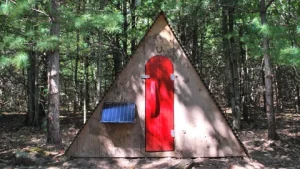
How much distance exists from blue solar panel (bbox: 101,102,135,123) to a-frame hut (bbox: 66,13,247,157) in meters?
0.02

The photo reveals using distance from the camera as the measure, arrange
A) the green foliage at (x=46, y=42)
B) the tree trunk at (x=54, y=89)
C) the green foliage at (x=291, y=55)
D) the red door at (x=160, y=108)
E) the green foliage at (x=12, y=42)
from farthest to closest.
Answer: the tree trunk at (x=54, y=89) < the red door at (x=160, y=108) < the green foliage at (x=46, y=42) < the green foliage at (x=12, y=42) < the green foliage at (x=291, y=55)

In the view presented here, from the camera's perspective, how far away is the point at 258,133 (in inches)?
465

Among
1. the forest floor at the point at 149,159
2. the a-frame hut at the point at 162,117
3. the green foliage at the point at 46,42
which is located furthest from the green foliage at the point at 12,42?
the forest floor at the point at 149,159

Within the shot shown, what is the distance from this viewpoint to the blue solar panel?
7.34m

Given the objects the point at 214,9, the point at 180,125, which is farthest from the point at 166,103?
the point at 214,9

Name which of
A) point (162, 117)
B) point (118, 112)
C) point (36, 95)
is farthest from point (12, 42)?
point (36, 95)

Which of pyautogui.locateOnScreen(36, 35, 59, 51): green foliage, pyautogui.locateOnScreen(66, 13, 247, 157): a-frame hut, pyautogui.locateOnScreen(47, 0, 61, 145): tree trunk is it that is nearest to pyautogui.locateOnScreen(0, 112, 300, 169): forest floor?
pyautogui.locateOnScreen(66, 13, 247, 157): a-frame hut

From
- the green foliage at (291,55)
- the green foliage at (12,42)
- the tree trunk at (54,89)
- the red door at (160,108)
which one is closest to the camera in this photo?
the green foliage at (291,55)

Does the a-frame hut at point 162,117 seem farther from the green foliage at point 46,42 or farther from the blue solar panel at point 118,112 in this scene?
the green foliage at point 46,42

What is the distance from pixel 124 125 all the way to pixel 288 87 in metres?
15.4

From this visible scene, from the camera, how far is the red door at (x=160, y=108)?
7.53m

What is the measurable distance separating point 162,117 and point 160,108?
215 millimetres

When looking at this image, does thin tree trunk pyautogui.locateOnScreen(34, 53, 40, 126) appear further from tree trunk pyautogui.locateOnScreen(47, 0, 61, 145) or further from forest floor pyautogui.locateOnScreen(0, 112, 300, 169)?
tree trunk pyautogui.locateOnScreen(47, 0, 61, 145)

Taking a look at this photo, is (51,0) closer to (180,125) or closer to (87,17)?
(87,17)
